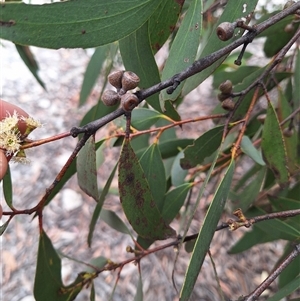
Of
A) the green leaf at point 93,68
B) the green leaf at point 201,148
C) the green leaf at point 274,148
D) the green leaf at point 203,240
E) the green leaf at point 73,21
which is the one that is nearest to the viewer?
the green leaf at point 73,21

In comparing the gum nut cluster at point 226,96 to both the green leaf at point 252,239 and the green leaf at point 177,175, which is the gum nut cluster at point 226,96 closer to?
the green leaf at point 177,175

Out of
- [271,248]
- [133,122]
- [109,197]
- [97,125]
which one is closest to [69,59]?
[109,197]

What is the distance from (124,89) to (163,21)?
0.19 m

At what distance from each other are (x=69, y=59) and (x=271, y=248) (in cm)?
186

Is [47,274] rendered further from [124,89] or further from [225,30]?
[225,30]

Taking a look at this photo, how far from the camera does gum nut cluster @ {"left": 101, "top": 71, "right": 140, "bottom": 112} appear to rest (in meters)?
0.52

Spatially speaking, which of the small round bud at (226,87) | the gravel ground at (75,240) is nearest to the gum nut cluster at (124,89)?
the small round bud at (226,87)

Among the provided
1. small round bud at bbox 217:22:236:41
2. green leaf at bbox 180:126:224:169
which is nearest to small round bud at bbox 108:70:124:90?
small round bud at bbox 217:22:236:41

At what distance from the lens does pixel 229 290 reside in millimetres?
1618

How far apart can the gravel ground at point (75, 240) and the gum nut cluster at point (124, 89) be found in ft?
3.05

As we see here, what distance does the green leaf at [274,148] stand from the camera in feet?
2.62

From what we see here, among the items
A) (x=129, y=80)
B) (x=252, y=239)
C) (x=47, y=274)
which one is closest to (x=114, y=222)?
(x=47, y=274)

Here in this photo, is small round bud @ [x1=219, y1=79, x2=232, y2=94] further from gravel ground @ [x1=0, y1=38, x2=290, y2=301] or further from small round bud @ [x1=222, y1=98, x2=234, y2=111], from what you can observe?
gravel ground @ [x1=0, y1=38, x2=290, y2=301]

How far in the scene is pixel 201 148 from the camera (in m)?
0.92
